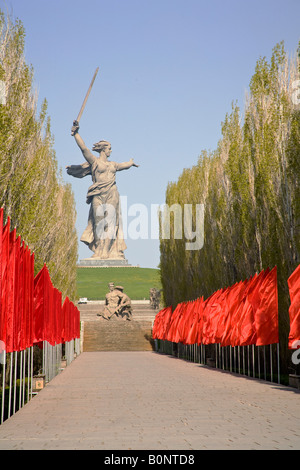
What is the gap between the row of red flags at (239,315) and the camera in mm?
18625

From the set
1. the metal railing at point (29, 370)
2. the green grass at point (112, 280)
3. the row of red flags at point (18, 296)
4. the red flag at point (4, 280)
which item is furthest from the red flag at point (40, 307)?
the green grass at point (112, 280)

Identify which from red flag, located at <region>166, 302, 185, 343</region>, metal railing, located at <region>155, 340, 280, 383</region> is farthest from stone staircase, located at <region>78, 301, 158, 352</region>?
red flag, located at <region>166, 302, 185, 343</region>

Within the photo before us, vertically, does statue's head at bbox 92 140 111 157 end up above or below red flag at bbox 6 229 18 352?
above

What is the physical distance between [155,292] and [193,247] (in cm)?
2894

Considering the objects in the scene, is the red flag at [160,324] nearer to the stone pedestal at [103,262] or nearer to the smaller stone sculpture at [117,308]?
the smaller stone sculpture at [117,308]

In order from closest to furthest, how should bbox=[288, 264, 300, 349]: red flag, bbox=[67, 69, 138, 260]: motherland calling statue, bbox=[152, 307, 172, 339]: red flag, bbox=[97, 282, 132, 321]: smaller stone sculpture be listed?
bbox=[288, 264, 300, 349]: red flag, bbox=[152, 307, 172, 339]: red flag, bbox=[97, 282, 132, 321]: smaller stone sculpture, bbox=[67, 69, 138, 260]: motherland calling statue

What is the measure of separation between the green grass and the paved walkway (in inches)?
2483

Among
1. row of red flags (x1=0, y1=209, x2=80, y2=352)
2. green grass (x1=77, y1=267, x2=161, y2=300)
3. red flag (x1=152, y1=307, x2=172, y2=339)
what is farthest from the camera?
green grass (x1=77, y1=267, x2=161, y2=300)

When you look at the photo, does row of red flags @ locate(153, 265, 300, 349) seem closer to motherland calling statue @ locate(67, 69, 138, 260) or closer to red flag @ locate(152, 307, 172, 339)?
red flag @ locate(152, 307, 172, 339)

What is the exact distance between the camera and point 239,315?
20.8 m

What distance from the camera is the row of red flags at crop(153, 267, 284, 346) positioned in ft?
61.1

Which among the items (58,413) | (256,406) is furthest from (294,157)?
(58,413)
